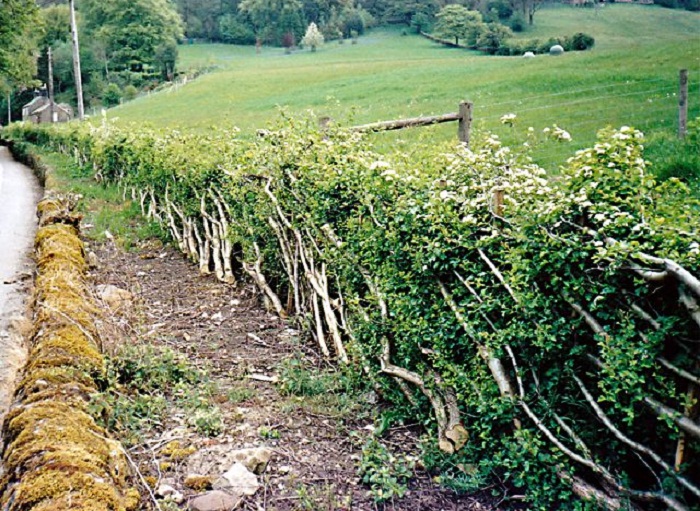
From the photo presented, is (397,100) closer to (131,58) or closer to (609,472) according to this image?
(609,472)

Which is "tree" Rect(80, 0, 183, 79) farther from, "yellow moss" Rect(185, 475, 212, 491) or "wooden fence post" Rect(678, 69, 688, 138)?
"yellow moss" Rect(185, 475, 212, 491)

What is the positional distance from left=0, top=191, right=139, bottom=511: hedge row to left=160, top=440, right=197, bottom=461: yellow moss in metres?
0.38

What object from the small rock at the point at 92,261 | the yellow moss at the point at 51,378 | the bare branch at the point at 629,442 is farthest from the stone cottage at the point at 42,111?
the bare branch at the point at 629,442

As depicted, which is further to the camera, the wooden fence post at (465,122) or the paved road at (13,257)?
the wooden fence post at (465,122)

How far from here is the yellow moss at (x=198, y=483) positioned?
3.97 metres

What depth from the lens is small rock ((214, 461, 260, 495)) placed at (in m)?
3.92

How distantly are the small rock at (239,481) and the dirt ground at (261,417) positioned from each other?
0.23ft

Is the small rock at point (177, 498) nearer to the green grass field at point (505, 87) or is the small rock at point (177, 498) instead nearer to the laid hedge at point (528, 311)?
the laid hedge at point (528, 311)

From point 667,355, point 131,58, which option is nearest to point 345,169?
point 667,355

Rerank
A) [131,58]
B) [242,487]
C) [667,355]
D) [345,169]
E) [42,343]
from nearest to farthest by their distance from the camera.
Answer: [667,355] → [242,487] → [42,343] → [345,169] → [131,58]

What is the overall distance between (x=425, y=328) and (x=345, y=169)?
1.79 meters

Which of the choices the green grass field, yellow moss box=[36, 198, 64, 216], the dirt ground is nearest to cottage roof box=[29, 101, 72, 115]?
the green grass field

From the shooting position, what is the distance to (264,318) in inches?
283

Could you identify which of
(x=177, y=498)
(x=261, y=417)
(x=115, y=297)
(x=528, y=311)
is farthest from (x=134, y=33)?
(x=528, y=311)
